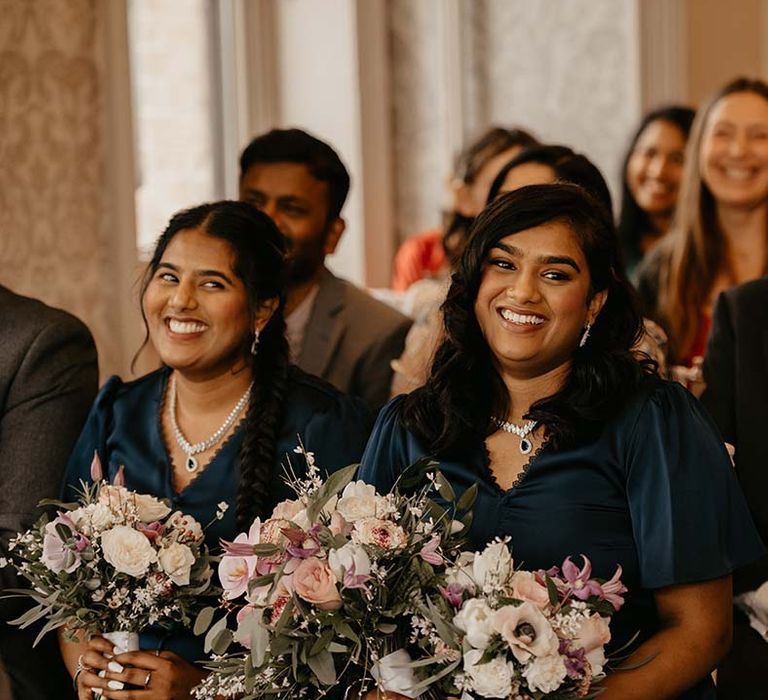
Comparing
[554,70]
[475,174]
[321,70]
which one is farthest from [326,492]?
[554,70]

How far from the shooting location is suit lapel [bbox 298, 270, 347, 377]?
12.1 feet

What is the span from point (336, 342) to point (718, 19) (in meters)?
4.67

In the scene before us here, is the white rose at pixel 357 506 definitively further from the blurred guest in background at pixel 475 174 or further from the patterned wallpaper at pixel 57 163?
the blurred guest in background at pixel 475 174

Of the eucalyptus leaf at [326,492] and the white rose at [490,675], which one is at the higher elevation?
the eucalyptus leaf at [326,492]

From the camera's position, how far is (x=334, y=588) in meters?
2.13

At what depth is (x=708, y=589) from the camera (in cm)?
A: 238

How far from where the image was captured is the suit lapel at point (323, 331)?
3.69 metres

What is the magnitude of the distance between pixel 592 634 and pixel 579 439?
46cm

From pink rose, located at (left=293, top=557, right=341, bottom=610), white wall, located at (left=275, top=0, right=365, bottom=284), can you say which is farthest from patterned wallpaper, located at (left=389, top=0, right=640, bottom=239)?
pink rose, located at (left=293, top=557, right=341, bottom=610)

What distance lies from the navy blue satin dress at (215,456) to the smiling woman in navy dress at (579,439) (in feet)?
0.89

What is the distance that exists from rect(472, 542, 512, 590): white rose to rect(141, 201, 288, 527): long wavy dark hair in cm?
76

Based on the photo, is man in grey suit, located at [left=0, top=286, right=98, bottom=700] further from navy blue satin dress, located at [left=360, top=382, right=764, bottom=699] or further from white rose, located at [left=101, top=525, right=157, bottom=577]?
navy blue satin dress, located at [left=360, top=382, right=764, bottom=699]

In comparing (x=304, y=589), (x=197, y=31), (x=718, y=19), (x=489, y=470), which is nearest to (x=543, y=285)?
(x=489, y=470)

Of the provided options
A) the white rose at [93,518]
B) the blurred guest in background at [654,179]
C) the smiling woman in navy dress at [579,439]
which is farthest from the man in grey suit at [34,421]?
the blurred guest in background at [654,179]
